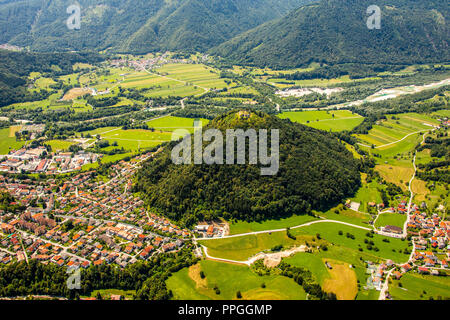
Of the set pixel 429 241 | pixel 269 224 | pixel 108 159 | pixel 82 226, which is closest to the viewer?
pixel 429 241

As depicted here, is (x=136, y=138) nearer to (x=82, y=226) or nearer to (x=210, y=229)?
(x=82, y=226)

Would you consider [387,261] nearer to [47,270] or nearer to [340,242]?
[340,242]

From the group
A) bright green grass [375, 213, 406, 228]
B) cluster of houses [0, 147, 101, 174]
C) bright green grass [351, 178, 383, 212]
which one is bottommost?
bright green grass [375, 213, 406, 228]

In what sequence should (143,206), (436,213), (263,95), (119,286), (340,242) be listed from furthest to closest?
(263,95), (143,206), (436,213), (340,242), (119,286)

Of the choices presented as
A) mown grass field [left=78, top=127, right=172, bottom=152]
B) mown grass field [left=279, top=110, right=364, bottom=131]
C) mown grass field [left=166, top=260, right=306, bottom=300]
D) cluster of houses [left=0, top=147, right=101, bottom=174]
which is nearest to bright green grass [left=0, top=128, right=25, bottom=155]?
cluster of houses [left=0, top=147, right=101, bottom=174]

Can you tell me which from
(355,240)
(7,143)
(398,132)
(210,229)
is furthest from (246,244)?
(7,143)

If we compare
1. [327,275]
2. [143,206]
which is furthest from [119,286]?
[327,275]

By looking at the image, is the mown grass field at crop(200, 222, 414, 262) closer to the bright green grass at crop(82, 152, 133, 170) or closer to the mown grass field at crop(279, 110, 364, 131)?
the bright green grass at crop(82, 152, 133, 170)
